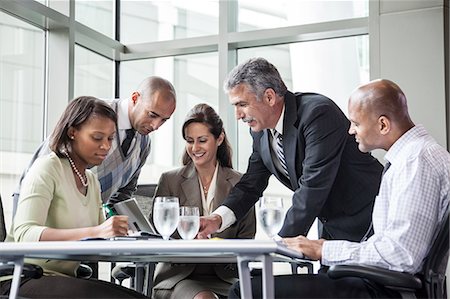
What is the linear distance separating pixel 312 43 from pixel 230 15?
61cm

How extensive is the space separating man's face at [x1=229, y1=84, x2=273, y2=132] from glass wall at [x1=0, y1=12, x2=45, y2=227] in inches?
71.9

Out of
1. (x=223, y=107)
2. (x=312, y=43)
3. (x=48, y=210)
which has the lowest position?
(x=48, y=210)

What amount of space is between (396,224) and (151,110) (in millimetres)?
1777

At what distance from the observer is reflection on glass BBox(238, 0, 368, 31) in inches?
213

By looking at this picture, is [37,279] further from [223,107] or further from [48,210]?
[223,107]

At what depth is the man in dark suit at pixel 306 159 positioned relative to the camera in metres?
3.24

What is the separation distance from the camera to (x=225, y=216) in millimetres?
3525

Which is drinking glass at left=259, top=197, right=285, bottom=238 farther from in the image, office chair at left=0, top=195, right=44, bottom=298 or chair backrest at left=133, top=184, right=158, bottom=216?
chair backrest at left=133, top=184, right=158, bottom=216

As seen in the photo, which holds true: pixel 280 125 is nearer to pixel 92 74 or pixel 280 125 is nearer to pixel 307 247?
pixel 307 247

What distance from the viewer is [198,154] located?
3.86 m

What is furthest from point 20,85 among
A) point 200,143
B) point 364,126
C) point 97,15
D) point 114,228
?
point 364,126

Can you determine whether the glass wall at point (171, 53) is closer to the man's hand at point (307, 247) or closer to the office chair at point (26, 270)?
the office chair at point (26, 270)

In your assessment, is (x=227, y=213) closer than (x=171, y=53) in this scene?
Yes

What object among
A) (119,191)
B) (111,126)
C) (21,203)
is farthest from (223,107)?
(21,203)
